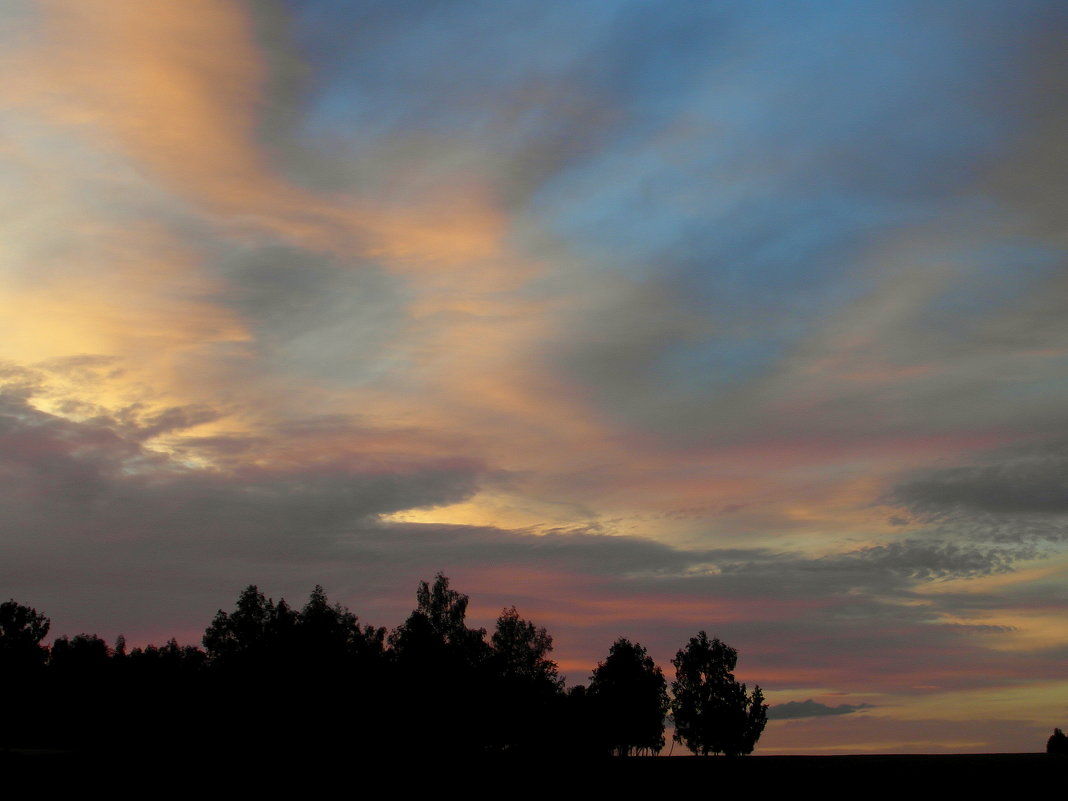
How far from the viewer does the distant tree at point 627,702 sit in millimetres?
190375

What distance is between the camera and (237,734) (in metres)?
152

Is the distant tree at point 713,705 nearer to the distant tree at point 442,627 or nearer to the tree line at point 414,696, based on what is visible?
the tree line at point 414,696

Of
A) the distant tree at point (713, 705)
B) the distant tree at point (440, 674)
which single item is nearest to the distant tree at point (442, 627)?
the distant tree at point (440, 674)

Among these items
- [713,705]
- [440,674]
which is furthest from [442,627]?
[713,705]

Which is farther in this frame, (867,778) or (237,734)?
(237,734)

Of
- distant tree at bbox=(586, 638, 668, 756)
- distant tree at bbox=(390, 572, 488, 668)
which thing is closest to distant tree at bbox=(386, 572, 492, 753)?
distant tree at bbox=(390, 572, 488, 668)

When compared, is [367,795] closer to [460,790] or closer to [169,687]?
[460,790]

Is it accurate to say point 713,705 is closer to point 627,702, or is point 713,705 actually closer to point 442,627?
point 627,702

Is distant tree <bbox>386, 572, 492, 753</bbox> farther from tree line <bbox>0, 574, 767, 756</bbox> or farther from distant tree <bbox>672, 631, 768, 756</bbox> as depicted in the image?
distant tree <bbox>672, 631, 768, 756</bbox>

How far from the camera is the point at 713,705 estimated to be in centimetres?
18000

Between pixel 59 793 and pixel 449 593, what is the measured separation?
292 ft

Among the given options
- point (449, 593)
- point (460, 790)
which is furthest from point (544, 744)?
point (460, 790)

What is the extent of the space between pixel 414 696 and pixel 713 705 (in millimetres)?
61940

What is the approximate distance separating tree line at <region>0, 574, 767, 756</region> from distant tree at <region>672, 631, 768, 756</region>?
0.70 feet
